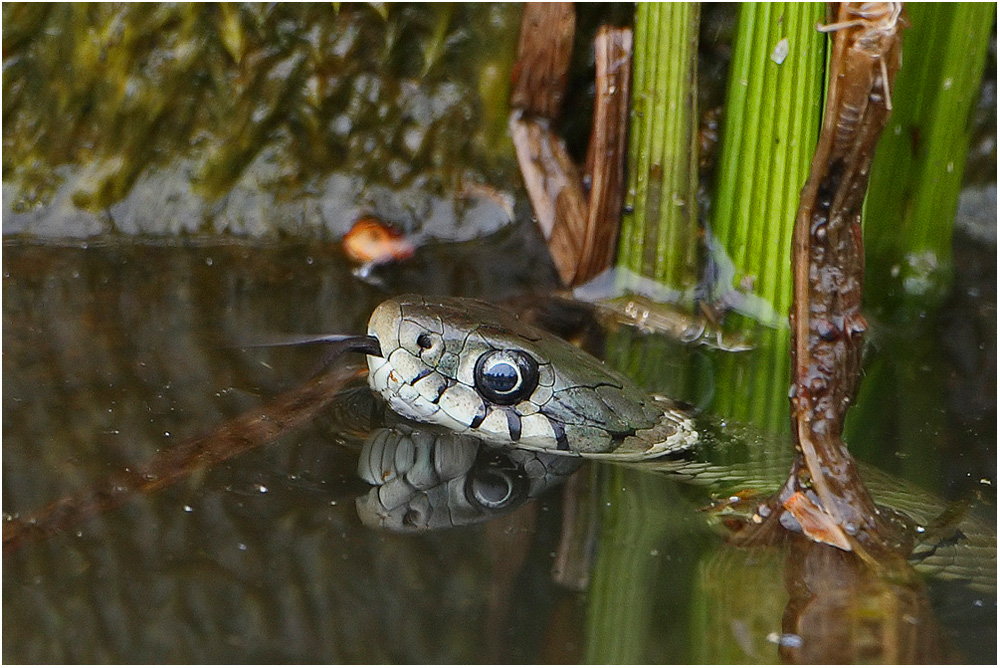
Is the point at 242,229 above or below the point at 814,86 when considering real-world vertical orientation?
below

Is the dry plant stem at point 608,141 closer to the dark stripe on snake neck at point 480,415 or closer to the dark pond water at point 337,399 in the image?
the dark pond water at point 337,399

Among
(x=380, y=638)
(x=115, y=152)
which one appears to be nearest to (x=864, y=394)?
(x=380, y=638)

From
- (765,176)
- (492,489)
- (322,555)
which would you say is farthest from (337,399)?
(765,176)

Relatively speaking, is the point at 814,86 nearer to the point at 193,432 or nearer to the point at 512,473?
the point at 512,473

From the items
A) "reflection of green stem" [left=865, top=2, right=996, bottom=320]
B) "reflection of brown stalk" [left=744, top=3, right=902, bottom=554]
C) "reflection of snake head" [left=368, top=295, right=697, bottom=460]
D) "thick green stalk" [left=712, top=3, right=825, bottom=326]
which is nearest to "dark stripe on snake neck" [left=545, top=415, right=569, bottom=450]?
"reflection of snake head" [left=368, top=295, right=697, bottom=460]

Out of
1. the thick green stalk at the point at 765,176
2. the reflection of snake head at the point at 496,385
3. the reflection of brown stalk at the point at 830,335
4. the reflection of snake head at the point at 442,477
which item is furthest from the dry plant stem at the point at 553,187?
the reflection of brown stalk at the point at 830,335

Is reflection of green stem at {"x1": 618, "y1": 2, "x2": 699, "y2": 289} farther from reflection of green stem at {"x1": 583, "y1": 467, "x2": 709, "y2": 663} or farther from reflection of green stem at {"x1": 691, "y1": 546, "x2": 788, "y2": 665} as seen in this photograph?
reflection of green stem at {"x1": 691, "y1": 546, "x2": 788, "y2": 665}
